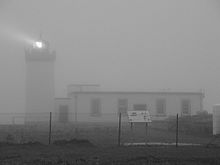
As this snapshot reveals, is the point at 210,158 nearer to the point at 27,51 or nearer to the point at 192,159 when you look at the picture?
the point at 192,159

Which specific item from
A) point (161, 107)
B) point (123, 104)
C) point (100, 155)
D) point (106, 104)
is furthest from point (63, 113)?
point (100, 155)

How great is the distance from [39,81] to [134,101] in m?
10.0

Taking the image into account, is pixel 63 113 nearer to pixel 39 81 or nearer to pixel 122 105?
pixel 122 105

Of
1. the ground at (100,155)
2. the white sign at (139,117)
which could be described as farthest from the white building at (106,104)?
the ground at (100,155)

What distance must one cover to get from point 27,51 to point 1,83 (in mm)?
71948

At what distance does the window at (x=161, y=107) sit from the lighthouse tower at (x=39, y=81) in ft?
32.6

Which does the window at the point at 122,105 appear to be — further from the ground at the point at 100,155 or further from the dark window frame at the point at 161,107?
the ground at the point at 100,155

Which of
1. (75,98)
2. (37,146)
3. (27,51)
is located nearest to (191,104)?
(75,98)

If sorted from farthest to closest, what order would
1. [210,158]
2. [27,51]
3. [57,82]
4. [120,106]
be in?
[57,82] → [27,51] → [120,106] → [210,158]

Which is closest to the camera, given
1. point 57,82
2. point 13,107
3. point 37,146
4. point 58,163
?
point 58,163

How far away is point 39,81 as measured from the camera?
166 feet

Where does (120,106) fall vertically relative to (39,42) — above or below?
below

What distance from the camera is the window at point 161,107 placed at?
1831 inches

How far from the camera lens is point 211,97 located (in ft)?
364
